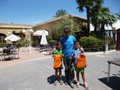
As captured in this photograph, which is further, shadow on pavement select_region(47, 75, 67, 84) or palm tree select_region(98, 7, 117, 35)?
palm tree select_region(98, 7, 117, 35)

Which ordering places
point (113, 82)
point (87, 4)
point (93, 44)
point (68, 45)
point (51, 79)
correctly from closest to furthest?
point (68, 45) → point (113, 82) → point (51, 79) → point (93, 44) → point (87, 4)

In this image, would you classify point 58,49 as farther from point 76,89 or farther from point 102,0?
point 102,0

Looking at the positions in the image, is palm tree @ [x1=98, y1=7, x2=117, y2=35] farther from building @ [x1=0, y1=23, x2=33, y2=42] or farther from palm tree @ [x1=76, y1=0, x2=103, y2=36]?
building @ [x1=0, y1=23, x2=33, y2=42]

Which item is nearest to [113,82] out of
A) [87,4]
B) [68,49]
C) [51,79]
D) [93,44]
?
[68,49]

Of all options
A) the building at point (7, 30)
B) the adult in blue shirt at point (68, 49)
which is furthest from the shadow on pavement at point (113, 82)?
the building at point (7, 30)

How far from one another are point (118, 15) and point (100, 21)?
2.43 m

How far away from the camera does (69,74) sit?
17.3 ft

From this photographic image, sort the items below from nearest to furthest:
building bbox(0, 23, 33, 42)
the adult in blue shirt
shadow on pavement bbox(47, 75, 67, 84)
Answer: the adult in blue shirt < shadow on pavement bbox(47, 75, 67, 84) < building bbox(0, 23, 33, 42)

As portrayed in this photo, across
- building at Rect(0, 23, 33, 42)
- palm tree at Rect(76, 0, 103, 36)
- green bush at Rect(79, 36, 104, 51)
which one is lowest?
green bush at Rect(79, 36, 104, 51)

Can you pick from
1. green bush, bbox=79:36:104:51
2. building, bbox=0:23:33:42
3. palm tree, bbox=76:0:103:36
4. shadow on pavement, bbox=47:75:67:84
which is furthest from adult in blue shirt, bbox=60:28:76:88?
building, bbox=0:23:33:42

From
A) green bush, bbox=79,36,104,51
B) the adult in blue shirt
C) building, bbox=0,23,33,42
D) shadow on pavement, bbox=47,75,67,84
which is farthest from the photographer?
building, bbox=0,23,33,42

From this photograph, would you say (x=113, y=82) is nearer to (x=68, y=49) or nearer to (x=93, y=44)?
(x=68, y=49)

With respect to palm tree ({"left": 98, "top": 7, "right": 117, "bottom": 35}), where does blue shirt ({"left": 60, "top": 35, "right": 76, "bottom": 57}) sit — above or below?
below

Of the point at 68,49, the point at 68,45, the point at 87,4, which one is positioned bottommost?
the point at 68,49
